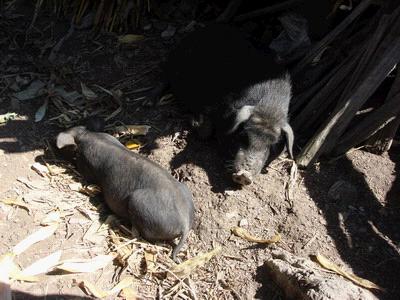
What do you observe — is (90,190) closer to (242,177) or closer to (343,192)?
(242,177)

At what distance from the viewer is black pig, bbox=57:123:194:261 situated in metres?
3.95

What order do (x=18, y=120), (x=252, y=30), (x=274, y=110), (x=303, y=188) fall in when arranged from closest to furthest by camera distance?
1. (x=303, y=188)
2. (x=274, y=110)
3. (x=18, y=120)
4. (x=252, y=30)

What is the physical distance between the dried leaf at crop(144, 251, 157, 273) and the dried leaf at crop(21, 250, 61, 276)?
0.59m

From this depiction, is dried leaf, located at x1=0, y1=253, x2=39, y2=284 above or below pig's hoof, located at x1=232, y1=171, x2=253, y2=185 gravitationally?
below

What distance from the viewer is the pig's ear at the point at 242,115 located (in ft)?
15.0

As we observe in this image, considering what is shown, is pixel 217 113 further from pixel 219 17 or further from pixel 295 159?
pixel 219 17

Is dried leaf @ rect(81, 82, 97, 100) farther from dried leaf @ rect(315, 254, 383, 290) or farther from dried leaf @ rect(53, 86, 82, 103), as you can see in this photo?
dried leaf @ rect(315, 254, 383, 290)

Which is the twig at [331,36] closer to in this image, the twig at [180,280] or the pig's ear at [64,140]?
the pig's ear at [64,140]

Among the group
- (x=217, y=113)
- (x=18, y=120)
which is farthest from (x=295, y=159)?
(x=18, y=120)

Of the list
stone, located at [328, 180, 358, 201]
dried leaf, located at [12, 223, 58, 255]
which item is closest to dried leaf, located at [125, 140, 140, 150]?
dried leaf, located at [12, 223, 58, 255]

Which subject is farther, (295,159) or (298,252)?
(295,159)

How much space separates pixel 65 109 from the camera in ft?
16.8

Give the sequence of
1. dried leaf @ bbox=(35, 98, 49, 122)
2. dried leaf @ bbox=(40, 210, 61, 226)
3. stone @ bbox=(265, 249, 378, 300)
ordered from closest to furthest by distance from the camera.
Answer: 1. stone @ bbox=(265, 249, 378, 300)
2. dried leaf @ bbox=(40, 210, 61, 226)
3. dried leaf @ bbox=(35, 98, 49, 122)

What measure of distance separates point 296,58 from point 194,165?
1.45 metres
